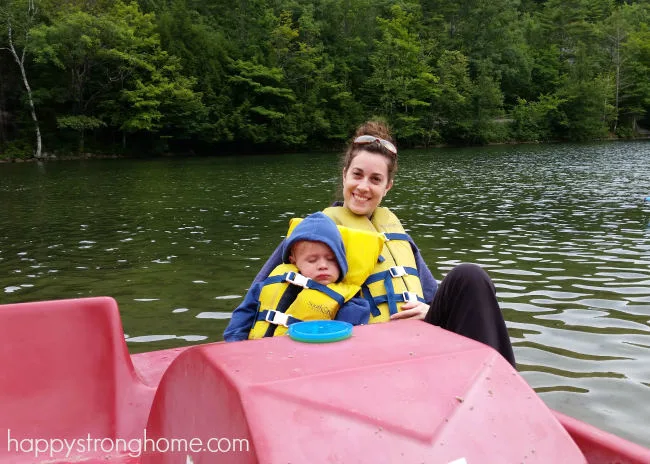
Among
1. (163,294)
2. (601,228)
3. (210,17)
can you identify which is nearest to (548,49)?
(210,17)

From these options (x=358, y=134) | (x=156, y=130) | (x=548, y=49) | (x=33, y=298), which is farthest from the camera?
(x=548, y=49)

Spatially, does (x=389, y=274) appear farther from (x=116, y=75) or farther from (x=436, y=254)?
(x=116, y=75)

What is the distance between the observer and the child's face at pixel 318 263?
2.79 meters

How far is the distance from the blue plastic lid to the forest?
34.8 metres

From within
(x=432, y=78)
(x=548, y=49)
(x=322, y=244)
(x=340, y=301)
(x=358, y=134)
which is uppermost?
(x=548, y=49)

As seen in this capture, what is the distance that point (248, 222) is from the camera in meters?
11.4

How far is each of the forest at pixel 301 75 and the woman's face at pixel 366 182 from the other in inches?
1308

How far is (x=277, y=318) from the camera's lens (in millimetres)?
2682

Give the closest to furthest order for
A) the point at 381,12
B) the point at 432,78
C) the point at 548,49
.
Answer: the point at 432,78, the point at 381,12, the point at 548,49

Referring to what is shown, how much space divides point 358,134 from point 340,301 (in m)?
1.41

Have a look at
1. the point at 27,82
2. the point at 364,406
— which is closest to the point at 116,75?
the point at 27,82

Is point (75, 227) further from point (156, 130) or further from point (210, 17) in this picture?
point (210, 17)

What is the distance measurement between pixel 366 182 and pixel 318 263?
905 mm

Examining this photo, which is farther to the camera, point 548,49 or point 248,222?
point 548,49
